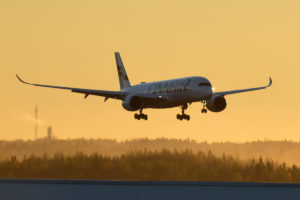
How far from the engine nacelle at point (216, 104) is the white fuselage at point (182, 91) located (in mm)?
4795

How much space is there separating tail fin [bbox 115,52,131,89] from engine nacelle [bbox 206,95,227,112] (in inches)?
929

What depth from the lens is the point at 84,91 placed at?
→ 106 meters

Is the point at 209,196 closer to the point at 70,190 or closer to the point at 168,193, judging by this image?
the point at 168,193

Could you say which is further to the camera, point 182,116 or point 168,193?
point 182,116

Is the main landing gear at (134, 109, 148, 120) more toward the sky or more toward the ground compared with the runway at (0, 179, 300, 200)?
more toward the sky

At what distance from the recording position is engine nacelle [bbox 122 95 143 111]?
3999 inches

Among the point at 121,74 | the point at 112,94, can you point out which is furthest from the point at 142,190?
the point at 121,74

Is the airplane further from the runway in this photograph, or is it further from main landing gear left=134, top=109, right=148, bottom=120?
the runway

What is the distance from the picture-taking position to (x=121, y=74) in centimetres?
12775

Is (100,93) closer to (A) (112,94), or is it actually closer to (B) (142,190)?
(A) (112,94)

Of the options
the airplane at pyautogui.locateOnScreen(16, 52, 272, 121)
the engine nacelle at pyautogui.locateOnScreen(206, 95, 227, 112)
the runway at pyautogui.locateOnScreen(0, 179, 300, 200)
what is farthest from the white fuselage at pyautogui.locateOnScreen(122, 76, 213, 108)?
the runway at pyautogui.locateOnScreen(0, 179, 300, 200)

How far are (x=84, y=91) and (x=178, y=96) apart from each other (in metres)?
13.9

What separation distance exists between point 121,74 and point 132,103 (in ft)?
86.6

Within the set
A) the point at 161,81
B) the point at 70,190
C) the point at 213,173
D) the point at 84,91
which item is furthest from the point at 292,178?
the point at 70,190
